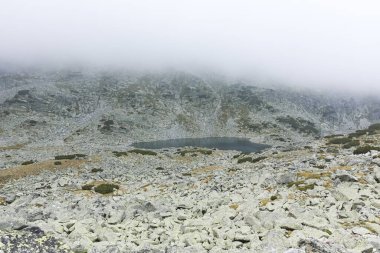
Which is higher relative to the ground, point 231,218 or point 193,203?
point 231,218

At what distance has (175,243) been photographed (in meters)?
15.0

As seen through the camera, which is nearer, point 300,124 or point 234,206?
point 234,206

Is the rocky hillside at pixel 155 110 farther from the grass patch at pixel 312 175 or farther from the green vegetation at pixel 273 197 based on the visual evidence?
the green vegetation at pixel 273 197

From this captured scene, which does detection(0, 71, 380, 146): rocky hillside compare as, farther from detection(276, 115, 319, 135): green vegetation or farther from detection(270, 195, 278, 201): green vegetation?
detection(270, 195, 278, 201): green vegetation

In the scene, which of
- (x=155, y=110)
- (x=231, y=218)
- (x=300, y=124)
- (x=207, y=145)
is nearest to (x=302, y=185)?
(x=231, y=218)

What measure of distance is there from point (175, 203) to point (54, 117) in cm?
12248

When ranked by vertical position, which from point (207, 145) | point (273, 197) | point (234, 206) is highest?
point (273, 197)

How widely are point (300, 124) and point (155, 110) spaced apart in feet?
217

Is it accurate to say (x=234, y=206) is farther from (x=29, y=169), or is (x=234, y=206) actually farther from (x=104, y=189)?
(x=29, y=169)

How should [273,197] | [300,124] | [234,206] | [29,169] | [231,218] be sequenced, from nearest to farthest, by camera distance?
[231,218]
[273,197]
[234,206]
[29,169]
[300,124]

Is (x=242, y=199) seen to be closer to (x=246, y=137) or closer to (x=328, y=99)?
(x=246, y=137)

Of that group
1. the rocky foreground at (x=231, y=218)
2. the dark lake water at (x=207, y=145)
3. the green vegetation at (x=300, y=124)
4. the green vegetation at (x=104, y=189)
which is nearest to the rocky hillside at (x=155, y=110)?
the green vegetation at (x=300, y=124)

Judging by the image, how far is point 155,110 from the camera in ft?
516

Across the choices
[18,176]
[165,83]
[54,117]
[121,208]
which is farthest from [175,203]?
[165,83]
